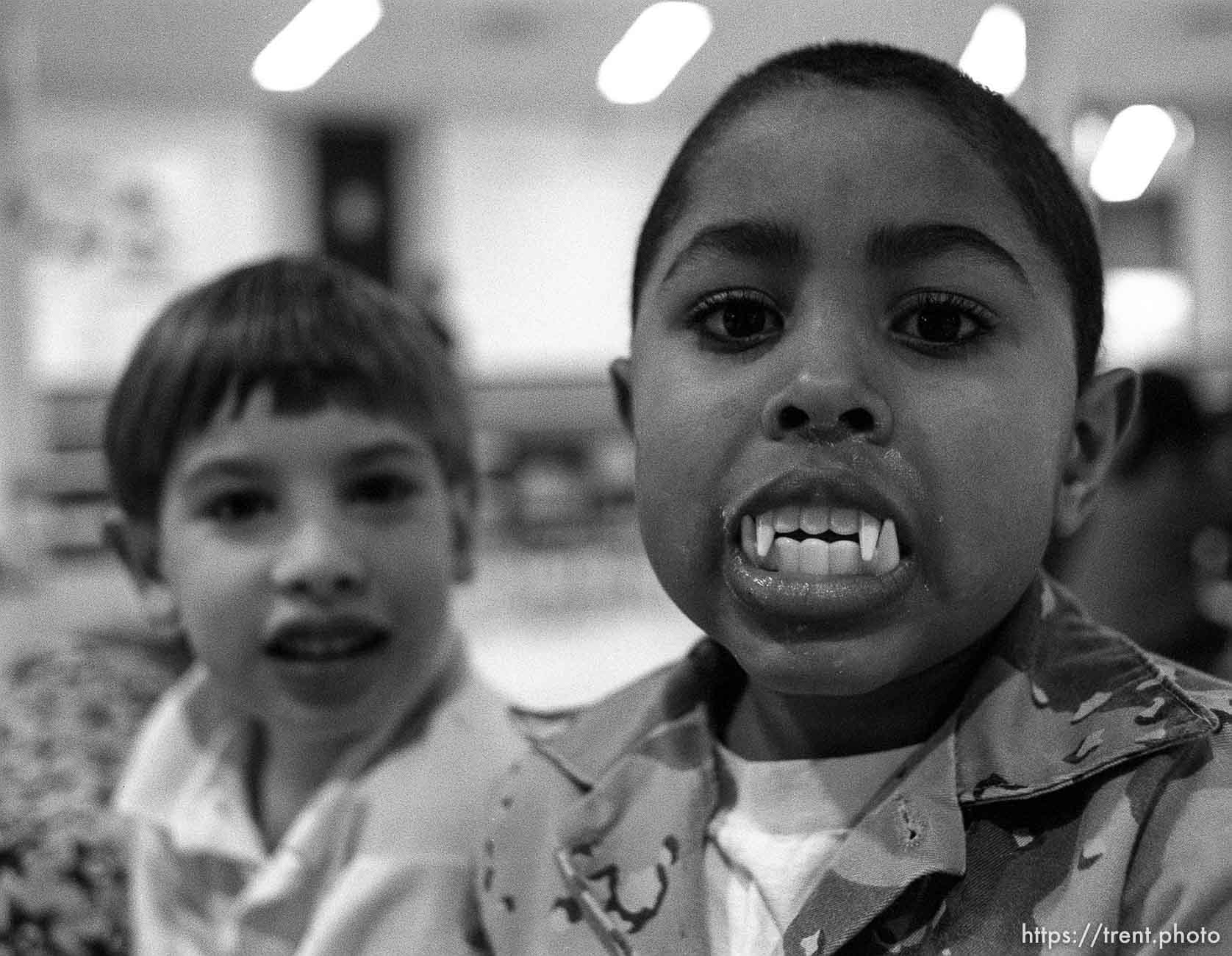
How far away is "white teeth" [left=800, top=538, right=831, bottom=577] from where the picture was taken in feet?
2.11

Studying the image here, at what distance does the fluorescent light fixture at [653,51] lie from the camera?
16.7ft

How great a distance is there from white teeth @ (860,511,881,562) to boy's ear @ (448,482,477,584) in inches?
22.9

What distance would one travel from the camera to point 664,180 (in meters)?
0.80

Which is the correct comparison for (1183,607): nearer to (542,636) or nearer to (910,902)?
(910,902)

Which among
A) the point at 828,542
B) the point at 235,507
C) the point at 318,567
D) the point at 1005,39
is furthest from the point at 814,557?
the point at 1005,39

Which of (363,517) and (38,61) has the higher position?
(38,61)

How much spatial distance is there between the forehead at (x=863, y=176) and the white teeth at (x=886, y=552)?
5.6 inches

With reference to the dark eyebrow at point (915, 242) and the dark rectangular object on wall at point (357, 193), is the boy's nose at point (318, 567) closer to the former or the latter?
the dark eyebrow at point (915, 242)

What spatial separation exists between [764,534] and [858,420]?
74mm

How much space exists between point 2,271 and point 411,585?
11.0ft

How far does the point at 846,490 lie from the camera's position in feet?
2.11

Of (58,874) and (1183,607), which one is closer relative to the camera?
(58,874)

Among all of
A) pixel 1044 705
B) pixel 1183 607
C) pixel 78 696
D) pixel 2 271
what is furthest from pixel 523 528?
pixel 1044 705

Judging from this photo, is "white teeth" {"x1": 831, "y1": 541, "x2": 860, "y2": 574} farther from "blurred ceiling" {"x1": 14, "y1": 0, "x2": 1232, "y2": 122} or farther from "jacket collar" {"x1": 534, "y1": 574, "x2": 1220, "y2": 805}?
"blurred ceiling" {"x1": 14, "y1": 0, "x2": 1232, "y2": 122}
